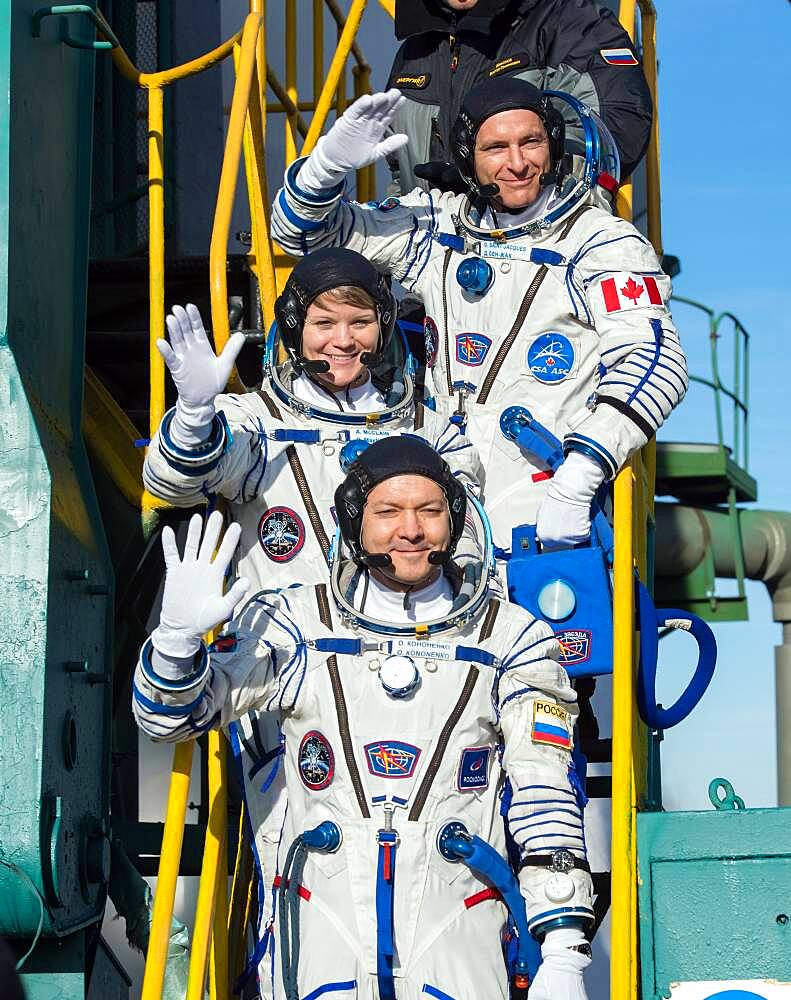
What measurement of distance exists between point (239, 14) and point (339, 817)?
552 cm

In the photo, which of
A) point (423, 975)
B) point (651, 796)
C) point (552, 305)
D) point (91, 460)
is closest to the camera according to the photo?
point (423, 975)

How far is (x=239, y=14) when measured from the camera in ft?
26.1

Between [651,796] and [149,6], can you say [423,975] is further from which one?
[149,6]

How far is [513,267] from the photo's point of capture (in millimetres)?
4488

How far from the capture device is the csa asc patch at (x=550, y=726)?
11.0 feet

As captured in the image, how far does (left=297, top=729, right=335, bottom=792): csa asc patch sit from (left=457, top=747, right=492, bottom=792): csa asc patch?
0.27 metres

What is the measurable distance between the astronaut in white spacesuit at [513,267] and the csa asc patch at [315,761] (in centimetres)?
96

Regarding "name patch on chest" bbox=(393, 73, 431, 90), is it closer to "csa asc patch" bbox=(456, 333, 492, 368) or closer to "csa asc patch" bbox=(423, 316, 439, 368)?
"csa asc patch" bbox=(423, 316, 439, 368)

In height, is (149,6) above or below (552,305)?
above

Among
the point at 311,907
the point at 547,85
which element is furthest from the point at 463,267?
the point at 311,907

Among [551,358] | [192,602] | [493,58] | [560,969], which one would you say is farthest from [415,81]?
[560,969]

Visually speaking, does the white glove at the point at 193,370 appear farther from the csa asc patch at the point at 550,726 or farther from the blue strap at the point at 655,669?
the blue strap at the point at 655,669

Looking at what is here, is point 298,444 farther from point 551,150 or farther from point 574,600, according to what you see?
point 551,150

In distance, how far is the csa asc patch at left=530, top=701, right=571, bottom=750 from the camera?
3.37 m
